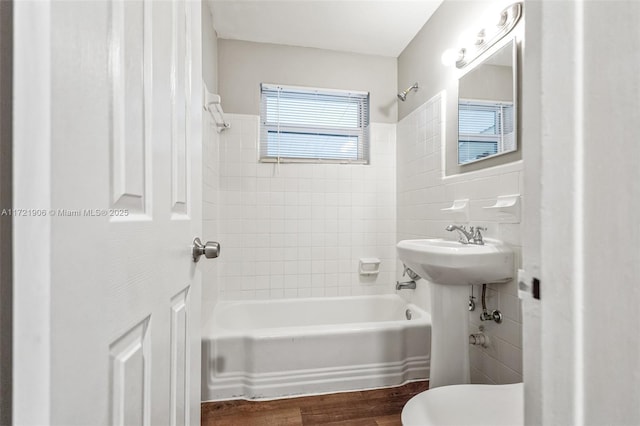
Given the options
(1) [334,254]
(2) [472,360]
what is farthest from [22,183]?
(1) [334,254]

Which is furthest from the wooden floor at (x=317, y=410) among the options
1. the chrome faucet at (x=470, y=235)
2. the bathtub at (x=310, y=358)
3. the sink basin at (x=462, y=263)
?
the chrome faucet at (x=470, y=235)

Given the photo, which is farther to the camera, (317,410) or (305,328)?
(305,328)

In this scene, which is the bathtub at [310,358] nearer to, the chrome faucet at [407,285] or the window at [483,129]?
the chrome faucet at [407,285]

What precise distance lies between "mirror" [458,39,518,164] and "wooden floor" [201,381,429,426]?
1385 millimetres

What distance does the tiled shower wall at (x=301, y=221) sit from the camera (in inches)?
90.2

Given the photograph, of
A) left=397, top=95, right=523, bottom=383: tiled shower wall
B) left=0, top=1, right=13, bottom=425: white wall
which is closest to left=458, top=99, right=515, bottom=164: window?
left=397, top=95, right=523, bottom=383: tiled shower wall

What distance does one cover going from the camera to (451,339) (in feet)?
4.41

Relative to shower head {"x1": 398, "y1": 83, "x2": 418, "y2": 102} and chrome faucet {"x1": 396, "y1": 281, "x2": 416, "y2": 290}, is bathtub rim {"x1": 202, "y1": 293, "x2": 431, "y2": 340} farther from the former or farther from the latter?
shower head {"x1": 398, "y1": 83, "x2": 418, "y2": 102}

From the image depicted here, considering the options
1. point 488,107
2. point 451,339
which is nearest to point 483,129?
point 488,107

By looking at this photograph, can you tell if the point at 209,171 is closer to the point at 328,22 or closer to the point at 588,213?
the point at 328,22

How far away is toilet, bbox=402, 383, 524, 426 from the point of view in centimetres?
Answer: 96

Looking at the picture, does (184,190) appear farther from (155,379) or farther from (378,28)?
(378,28)

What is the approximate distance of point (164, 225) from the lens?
1.95 feet

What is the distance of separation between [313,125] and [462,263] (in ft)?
5.48
